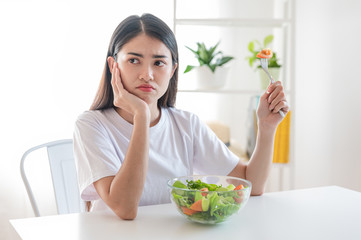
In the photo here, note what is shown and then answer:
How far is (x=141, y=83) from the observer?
4.28 feet

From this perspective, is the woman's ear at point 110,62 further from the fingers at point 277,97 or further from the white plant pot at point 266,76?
the white plant pot at point 266,76

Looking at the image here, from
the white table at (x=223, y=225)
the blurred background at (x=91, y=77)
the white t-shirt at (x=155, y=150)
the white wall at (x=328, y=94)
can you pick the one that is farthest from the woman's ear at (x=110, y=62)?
the white wall at (x=328, y=94)

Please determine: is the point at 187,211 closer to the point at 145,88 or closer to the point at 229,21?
the point at 145,88

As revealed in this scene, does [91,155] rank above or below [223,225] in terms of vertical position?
above

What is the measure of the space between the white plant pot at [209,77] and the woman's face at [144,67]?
1.03 meters

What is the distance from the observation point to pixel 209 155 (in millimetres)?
1517

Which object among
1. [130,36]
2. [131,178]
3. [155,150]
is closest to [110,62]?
[130,36]

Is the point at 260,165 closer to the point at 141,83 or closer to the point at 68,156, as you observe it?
the point at 141,83

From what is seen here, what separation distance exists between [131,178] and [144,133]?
0.42ft

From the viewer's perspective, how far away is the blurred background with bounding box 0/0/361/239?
91.7 inches

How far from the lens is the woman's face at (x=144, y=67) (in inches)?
51.4

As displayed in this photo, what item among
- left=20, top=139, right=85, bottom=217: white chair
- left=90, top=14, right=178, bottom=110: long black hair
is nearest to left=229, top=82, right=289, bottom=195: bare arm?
left=90, top=14, right=178, bottom=110: long black hair

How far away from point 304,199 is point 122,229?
0.57 m

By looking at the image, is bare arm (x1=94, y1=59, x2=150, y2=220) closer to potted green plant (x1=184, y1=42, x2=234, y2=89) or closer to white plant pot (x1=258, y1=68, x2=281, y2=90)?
potted green plant (x1=184, y1=42, x2=234, y2=89)
